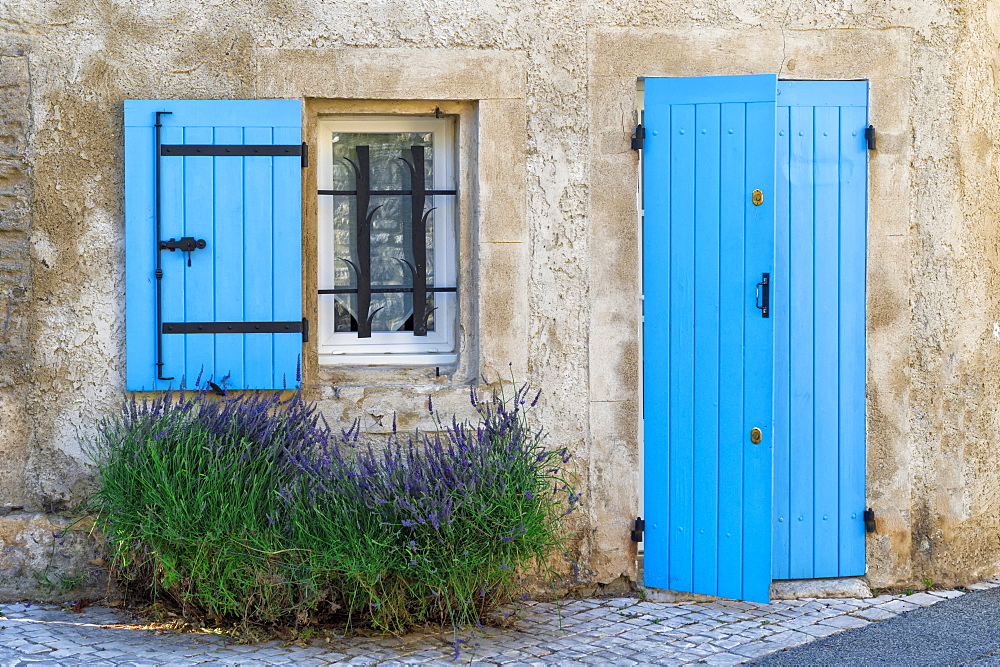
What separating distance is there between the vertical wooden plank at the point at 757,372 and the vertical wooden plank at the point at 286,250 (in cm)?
196

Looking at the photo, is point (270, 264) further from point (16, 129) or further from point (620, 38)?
point (620, 38)

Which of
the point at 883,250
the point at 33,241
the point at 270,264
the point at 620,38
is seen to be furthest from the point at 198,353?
the point at 883,250

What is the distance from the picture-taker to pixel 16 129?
4477 millimetres

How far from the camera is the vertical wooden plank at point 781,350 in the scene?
4719 millimetres

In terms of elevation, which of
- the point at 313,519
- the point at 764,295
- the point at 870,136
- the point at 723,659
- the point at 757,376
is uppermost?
the point at 870,136

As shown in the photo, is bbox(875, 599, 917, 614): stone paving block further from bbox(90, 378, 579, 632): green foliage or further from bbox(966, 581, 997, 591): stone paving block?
bbox(90, 378, 579, 632): green foliage

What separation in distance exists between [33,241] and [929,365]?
4.04m

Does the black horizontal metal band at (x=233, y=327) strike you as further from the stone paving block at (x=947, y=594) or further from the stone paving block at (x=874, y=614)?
the stone paving block at (x=947, y=594)

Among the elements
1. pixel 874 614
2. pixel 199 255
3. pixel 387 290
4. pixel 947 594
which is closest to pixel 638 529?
pixel 874 614

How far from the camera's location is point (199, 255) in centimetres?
450

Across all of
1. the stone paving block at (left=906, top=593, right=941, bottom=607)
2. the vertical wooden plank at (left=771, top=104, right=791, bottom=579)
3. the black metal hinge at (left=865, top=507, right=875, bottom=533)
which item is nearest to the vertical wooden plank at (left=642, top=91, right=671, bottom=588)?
the vertical wooden plank at (left=771, top=104, right=791, bottom=579)

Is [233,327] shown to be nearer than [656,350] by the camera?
Yes

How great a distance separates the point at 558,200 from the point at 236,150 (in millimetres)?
1421

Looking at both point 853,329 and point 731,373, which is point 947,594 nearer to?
point 853,329
